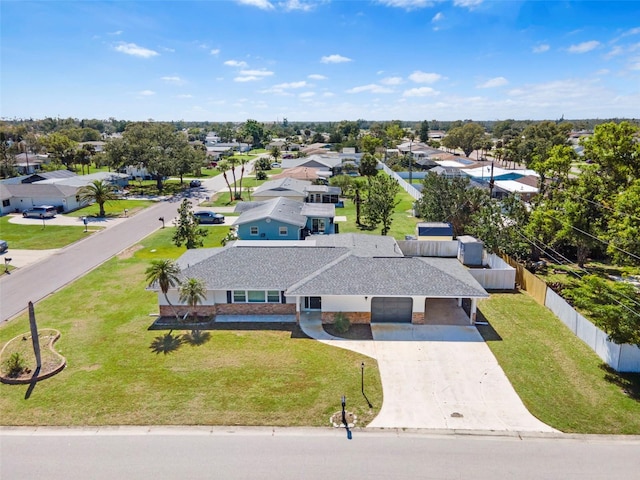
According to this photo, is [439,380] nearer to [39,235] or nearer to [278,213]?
[278,213]

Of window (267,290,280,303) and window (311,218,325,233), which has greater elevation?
window (311,218,325,233)

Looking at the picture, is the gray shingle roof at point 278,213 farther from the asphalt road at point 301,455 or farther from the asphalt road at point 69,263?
the asphalt road at point 301,455

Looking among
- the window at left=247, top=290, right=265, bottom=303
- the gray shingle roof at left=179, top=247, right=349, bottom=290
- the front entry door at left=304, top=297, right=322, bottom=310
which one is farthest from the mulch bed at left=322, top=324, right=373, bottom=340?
the window at left=247, top=290, right=265, bottom=303

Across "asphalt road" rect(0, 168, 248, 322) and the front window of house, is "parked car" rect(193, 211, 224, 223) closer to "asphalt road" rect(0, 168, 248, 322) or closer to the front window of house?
"asphalt road" rect(0, 168, 248, 322)

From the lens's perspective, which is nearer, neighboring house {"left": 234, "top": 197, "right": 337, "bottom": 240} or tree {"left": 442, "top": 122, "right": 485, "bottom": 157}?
neighboring house {"left": 234, "top": 197, "right": 337, "bottom": 240}

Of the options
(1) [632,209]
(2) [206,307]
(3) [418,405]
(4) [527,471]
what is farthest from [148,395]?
(1) [632,209]

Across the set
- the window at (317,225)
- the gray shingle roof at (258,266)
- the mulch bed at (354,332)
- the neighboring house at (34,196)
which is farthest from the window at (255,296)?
the neighboring house at (34,196)

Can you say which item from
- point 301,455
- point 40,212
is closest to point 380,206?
point 301,455
